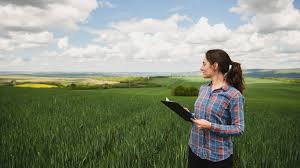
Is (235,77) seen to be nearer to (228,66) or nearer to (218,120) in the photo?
(228,66)

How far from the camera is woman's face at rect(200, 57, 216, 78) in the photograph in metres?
2.94

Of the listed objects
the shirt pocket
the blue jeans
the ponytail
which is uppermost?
the ponytail

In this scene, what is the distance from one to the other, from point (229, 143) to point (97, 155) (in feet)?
9.06

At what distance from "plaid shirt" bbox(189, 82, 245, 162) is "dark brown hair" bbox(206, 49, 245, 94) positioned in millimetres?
93

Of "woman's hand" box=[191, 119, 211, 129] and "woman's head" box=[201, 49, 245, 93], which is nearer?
"woman's hand" box=[191, 119, 211, 129]

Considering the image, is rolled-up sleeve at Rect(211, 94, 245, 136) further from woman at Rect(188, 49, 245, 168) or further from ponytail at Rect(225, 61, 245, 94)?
ponytail at Rect(225, 61, 245, 94)

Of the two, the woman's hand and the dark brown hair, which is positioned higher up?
the dark brown hair

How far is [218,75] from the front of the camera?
118 inches

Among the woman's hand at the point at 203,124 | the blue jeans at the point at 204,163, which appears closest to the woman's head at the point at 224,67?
the woman's hand at the point at 203,124

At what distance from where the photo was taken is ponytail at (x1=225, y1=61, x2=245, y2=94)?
2906 mm

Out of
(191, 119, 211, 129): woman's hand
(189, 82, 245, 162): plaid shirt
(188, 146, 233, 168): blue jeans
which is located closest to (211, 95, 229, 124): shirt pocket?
(189, 82, 245, 162): plaid shirt

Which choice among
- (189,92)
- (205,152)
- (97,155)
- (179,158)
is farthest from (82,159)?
(189,92)

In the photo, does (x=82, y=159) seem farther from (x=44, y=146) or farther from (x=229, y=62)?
(x=229, y=62)

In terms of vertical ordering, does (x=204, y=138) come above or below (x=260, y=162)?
above
